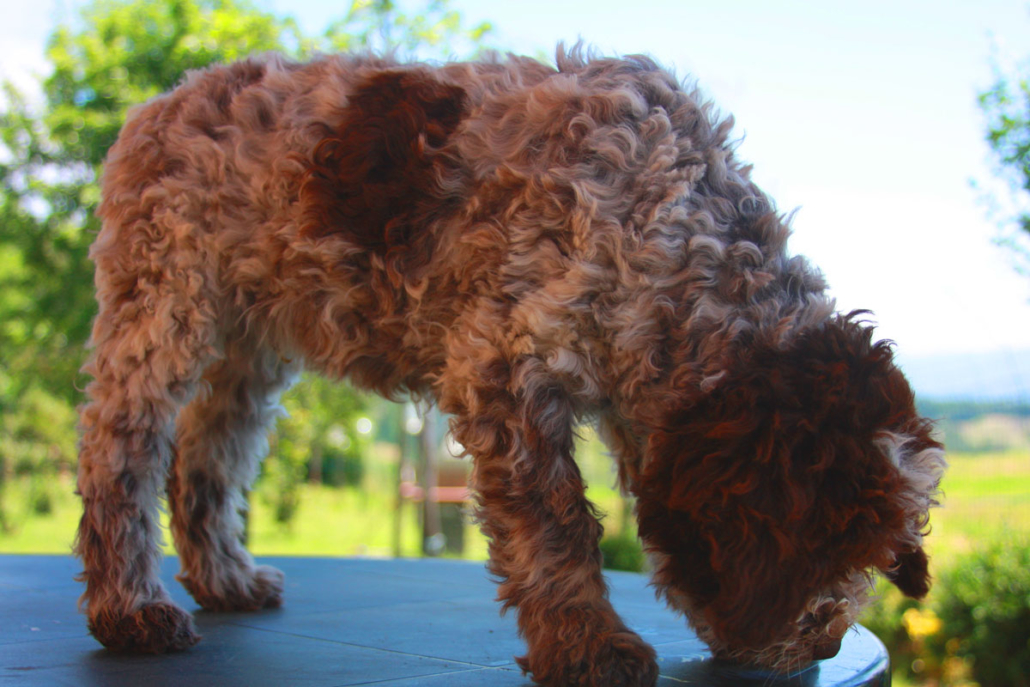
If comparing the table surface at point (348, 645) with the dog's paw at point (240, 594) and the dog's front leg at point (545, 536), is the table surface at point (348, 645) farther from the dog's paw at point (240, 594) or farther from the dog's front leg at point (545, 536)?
the dog's front leg at point (545, 536)

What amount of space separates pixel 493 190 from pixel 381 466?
1780cm

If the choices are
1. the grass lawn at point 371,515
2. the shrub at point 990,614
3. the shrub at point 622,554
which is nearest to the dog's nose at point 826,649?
the shrub at point 990,614

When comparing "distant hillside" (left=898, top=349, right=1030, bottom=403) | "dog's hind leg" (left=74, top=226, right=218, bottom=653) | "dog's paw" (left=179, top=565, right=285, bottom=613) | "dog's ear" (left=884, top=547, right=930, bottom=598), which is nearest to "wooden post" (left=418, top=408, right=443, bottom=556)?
"distant hillside" (left=898, top=349, right=1030, bottom=403)

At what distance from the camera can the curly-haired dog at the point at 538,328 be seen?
241 cm

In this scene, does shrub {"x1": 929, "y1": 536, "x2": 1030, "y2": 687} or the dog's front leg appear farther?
shrub {"x1": 929, "y1": 536, "x2": 1030, "y2": 687}

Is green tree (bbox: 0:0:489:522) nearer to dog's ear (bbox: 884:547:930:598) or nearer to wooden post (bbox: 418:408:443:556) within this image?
wooden post (bbox: 418:408:443:556)

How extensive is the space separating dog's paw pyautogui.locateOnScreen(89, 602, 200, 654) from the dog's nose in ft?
7.04

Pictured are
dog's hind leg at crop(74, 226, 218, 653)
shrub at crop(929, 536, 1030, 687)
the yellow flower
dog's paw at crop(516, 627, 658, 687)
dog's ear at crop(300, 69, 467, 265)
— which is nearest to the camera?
dog's paw at crop(516, 627, 658, 687)

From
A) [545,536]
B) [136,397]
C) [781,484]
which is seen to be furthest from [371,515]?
[781,484]

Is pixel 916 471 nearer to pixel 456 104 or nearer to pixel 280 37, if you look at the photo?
pixel 456 104

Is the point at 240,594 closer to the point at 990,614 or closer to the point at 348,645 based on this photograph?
the point at 348,645

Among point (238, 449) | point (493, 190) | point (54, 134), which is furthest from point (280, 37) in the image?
point (493, 190)

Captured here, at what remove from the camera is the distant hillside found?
388 inches

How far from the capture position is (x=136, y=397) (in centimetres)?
346
